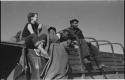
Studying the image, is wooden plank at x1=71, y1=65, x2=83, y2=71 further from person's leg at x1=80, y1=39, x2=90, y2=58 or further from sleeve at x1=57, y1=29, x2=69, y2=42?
sleeve at x1=57, y1=29, x2=69, y2=42

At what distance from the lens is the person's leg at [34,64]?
5.43 meters

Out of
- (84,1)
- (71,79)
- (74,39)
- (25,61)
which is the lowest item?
(71,79)

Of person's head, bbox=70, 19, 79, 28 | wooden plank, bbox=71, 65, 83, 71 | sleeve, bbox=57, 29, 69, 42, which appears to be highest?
person's head, bbox=70, 19, 79, 28

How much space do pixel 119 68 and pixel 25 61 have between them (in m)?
2.73

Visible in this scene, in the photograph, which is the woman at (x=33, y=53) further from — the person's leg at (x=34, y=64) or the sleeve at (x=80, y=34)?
the sleeve at (x=80, y=34)

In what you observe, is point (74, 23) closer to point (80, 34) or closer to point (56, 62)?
point (80, 34)

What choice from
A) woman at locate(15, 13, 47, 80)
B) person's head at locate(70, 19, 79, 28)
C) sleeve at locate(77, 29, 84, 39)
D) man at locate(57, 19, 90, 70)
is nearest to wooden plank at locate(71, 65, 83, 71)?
man at locate(57, 19, 90, 70)

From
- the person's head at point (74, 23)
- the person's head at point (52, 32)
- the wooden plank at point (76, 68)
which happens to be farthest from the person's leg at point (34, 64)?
the person's head at point (74, 23)

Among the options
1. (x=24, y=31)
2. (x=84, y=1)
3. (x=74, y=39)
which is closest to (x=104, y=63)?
(x=74, y=39)

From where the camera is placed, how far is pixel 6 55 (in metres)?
6.04

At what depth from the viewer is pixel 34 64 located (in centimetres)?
547

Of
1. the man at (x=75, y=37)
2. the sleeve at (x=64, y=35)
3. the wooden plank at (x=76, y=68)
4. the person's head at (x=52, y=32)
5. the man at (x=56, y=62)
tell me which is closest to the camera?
the man at (x=56, y=62)

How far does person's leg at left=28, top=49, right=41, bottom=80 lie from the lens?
5434mm

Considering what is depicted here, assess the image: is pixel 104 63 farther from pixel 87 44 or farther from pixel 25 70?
pixel 25 70
